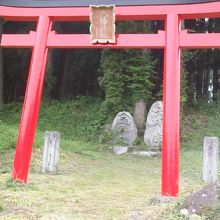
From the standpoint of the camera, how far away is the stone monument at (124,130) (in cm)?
1338

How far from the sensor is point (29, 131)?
707cm

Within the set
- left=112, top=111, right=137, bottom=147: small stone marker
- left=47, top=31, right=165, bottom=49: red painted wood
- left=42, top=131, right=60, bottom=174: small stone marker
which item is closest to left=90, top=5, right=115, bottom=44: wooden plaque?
left=47, top=31, right=165, bottom=49: red painted wood

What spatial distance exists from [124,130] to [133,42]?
6.65 m

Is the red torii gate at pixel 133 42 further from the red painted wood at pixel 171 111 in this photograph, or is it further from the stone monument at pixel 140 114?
the stone monument at pixel 140 114

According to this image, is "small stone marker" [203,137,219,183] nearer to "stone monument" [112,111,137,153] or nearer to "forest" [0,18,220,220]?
"forest" [0,18,220,220]

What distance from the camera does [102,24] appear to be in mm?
7191

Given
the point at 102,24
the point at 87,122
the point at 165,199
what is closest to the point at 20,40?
the point at 102,24

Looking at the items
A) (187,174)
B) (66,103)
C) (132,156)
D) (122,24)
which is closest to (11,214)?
(187,174)

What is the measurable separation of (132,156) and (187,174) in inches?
124

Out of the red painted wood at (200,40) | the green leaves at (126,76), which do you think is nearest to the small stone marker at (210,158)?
the red painted wood at (200,40)

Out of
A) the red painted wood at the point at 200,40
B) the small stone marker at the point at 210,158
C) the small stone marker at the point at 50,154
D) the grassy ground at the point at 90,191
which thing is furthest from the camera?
the small stone marker at the point at 50,154

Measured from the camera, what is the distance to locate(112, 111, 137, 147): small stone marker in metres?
13.4

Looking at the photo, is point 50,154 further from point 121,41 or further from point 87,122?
point 87,122

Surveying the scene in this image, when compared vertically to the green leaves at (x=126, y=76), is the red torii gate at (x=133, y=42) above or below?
below
